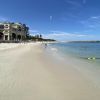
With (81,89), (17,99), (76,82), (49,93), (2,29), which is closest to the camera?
(17,99)

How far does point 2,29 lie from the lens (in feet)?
366

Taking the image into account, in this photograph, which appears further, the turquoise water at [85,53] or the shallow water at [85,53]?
the turquoise water at [85,53]

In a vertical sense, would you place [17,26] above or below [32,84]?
above

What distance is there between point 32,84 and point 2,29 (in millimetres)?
108494

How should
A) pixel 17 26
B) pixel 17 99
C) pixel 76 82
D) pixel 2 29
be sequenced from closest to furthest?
pixel 17 99 < pixel 76 82 < pixel 2 29 < pixel 17 26

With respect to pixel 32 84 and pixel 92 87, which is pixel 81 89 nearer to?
pixel 92 87

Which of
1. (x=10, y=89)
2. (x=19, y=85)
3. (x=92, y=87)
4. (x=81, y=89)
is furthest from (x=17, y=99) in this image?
(x=92, y=87)

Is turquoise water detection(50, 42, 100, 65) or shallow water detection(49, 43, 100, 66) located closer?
shallow water detection(49, 43, 100, 66)

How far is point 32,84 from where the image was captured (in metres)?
7.46

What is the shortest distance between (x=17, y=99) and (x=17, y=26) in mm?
122304

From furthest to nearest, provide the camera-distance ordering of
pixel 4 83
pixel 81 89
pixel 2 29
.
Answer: pixel 2 29 → pixel 4 83 → pixel 81 89

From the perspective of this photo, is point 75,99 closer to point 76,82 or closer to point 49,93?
point 49,93

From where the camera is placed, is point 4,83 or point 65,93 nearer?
point 65,93

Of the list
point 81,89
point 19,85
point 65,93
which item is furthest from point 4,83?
point 81,89
